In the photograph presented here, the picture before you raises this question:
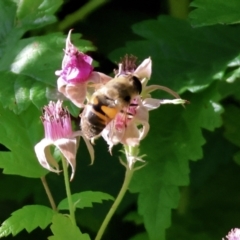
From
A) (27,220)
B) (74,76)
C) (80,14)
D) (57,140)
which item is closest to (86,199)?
(27,220)

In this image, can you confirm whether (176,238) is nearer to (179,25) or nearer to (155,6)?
(179,25)

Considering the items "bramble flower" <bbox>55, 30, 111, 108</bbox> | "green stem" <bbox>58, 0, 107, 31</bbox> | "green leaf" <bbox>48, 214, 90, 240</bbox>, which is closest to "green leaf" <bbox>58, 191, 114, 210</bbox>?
"green leaf" <bbox>48, 214, 90, 240</bbox>

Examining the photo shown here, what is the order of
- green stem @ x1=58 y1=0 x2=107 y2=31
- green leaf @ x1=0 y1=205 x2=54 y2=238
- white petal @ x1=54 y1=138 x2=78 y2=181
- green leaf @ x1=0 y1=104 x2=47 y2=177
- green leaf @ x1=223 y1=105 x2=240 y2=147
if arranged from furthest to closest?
green stem @ x1=58 y1=0 x2=107 y2=31
green leaf @ x1=223 y1=105 x2=240 y2=147
green leaf @ x1=0 y1=104 x2=47 y2=177
green leaf @ x1=0 y1=205 x2=54 y2=238
white petal @ x1=54 y1=138 x2=78 y2=181

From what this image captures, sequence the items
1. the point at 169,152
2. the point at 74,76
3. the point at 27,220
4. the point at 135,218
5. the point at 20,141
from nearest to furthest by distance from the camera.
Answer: the point at 74,76, the point at 27,220, the point at 20,141, the point at 169,152, the point at 135,218

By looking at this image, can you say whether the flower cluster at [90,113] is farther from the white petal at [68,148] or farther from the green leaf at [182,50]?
the green leaf at [182,50]

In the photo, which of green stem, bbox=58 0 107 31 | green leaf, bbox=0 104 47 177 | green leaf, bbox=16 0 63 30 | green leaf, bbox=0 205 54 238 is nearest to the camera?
green leaf, bbox=0 205 54 238

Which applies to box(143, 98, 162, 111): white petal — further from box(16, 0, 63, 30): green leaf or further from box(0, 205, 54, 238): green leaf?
box(16, 0, 63, 30): green leaf

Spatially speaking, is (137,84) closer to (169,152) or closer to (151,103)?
(151,103)
